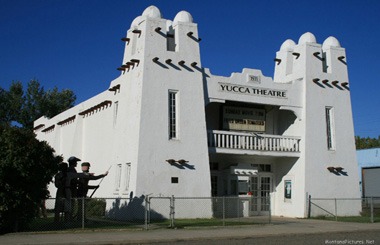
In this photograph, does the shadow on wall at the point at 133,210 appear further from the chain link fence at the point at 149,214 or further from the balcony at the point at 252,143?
the balcony at the point at 252,143

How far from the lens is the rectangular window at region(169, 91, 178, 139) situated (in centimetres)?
2409

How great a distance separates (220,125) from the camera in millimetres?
27172

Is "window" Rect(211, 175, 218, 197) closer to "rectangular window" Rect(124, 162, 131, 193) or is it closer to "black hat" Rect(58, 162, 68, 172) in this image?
"rectangular window" Rect(124, 162, 131, 193)

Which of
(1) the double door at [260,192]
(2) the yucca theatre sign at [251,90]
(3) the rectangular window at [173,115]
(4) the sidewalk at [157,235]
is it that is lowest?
(4) the sidewalk at [157,235]

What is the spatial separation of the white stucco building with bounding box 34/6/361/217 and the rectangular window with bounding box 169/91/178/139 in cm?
5

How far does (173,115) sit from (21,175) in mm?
9324

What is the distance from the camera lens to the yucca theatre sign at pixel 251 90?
25.9 metres

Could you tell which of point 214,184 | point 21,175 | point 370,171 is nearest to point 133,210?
point 214,184

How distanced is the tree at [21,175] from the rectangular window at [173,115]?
7867 millimetres

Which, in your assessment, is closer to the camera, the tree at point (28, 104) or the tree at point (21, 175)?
the tree at point (21, 175)

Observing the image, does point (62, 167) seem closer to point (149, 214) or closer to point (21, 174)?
point (21, 174)

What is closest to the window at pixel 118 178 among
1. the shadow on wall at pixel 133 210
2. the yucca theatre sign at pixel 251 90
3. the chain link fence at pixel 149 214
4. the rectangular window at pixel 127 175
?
the chain link fence at pixel 149 214

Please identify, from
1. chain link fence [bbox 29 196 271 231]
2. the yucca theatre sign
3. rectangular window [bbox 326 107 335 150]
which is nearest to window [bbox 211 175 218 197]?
chain link fence [bbox 29 196 271 231]

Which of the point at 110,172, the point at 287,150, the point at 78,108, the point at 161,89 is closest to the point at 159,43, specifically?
the point at 161,89
